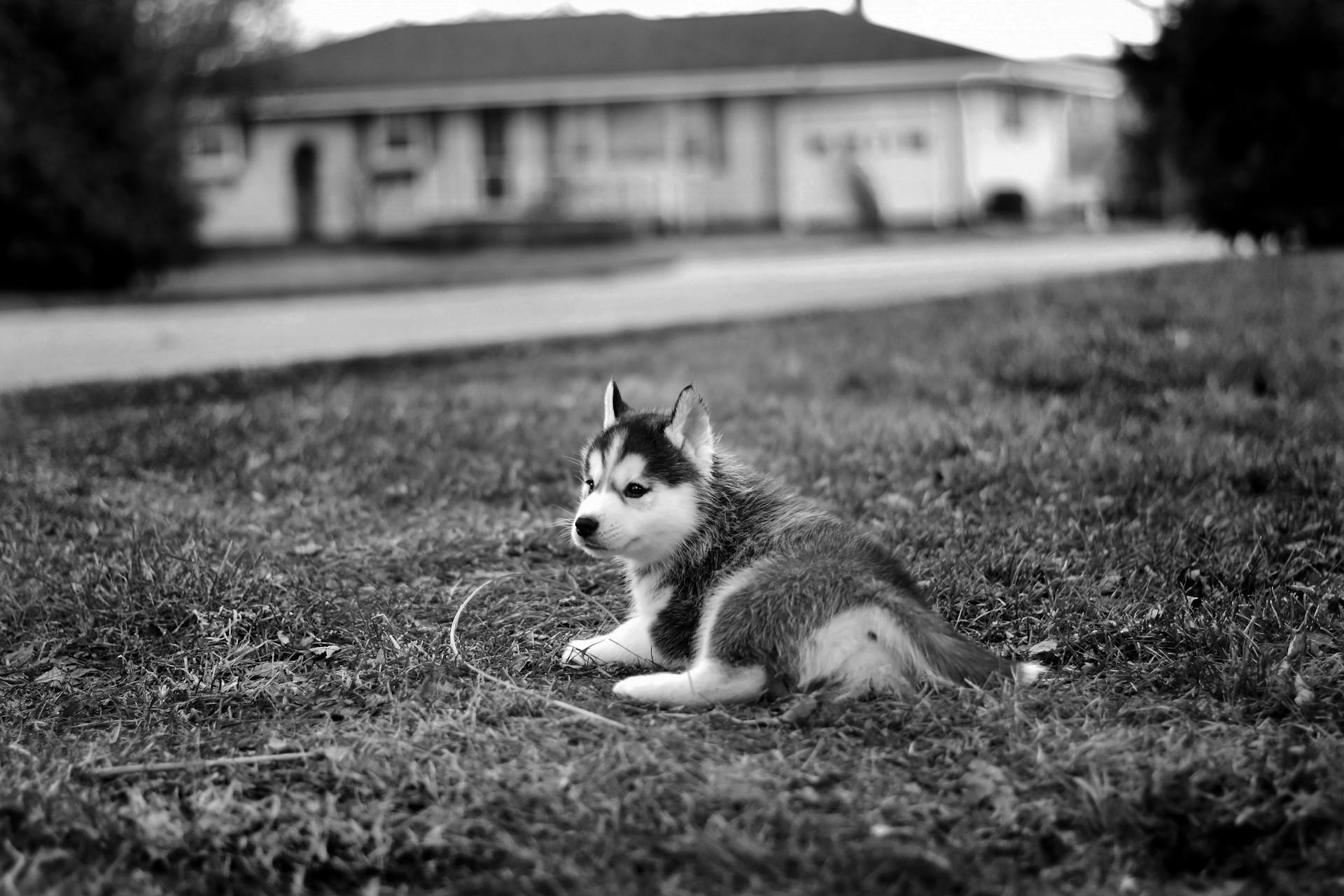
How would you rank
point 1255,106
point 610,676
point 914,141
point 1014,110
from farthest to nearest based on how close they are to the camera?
1. point 1014,110
2. point 914,141
3. point 1255,106
4. point 610,676

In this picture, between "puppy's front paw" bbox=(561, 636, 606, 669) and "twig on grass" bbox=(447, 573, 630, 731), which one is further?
"puppy's front paw" bbox=(561, 636, 606, 669)

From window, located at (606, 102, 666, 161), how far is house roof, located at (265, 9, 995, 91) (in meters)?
Result: 1.08

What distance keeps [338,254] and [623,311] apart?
16.3 meters

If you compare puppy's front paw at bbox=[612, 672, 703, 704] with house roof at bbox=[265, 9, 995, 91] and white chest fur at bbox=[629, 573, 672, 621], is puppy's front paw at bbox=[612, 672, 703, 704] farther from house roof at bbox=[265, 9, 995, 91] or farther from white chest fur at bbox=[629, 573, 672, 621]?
house roof at bbox=[265, 9, 995, 91]

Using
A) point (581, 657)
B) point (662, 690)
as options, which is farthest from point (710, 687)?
point (581, 657)

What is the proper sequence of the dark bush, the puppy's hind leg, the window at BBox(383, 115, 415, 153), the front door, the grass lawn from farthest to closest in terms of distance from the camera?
the front door < the window at BBox(383, 115, 415, 153) < the dark bush < the puppy's hind leg < the grass lawn

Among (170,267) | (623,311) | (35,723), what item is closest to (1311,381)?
(35,723)

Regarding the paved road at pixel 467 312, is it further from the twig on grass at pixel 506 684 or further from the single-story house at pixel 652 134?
the single-story house at pixel 652 134

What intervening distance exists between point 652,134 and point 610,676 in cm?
3347

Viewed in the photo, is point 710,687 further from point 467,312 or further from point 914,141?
point 914,141

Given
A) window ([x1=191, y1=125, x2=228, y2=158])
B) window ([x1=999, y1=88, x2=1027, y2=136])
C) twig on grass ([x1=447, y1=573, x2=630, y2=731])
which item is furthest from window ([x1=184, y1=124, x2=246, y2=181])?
twig on grass ([x1=447, y1=573, x2=630, y2=731])

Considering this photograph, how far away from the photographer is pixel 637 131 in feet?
120

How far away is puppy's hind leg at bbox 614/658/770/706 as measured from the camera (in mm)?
3963

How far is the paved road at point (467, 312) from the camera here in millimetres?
12078
